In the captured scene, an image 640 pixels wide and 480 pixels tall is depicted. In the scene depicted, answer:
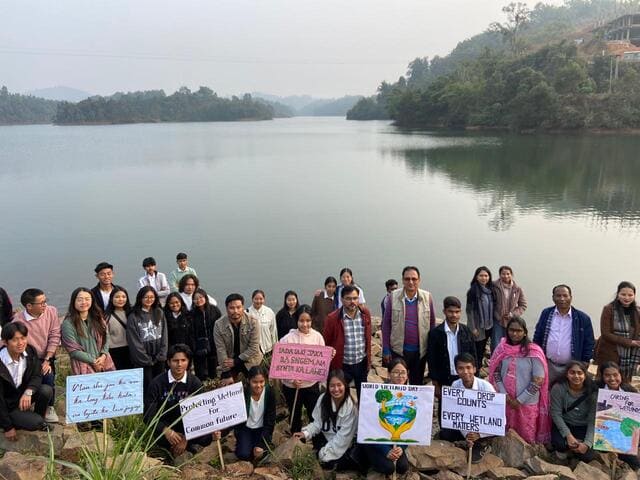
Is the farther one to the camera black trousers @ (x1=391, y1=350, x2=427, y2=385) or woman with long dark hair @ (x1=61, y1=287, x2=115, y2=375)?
black trousers @ (x1=391, y1=350, x2=427, y2=385)

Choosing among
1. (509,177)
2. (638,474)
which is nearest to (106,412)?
(638,474)

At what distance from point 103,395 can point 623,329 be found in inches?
203

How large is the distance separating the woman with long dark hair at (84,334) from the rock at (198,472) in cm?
150

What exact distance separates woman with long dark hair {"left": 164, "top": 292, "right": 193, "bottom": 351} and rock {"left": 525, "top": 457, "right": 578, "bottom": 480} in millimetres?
3864

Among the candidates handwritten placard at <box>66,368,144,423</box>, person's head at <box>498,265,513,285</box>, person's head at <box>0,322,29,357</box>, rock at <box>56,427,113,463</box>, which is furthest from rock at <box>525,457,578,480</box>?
person's head at <box>0,322,29,357</box>

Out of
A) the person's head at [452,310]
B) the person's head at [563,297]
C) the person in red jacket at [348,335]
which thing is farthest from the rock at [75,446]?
the person's head at [563,297]

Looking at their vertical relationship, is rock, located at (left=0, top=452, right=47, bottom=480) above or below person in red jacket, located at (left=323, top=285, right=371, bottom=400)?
below

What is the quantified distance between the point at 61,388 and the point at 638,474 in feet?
19.6

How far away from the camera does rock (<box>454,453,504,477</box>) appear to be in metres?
4.33

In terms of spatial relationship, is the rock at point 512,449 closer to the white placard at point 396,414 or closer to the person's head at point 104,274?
the white placard at point 396,414

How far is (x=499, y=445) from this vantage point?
4547mm

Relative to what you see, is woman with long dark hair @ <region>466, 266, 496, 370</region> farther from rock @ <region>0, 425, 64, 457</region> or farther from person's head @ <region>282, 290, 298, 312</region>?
rock @ <region>0, 425, 64, 457</region>

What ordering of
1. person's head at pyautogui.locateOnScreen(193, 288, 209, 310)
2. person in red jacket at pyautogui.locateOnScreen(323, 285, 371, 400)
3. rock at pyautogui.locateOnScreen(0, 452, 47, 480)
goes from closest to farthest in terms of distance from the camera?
rock at pyautogui.locateOnScreen(0, 452, 47, 480) → person in red jacket at pyautogui.locateOnScreen(323, 285, 371, 400) → person's head at pyautogui.locateOnScreen(193, 288, 209, 310)

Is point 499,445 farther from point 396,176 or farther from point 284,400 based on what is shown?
point 396,176
